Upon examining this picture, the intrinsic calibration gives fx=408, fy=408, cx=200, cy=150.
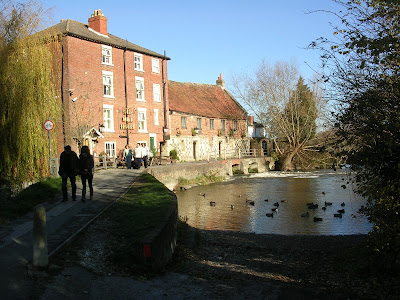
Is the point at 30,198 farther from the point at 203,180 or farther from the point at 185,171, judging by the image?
the point at 203,180

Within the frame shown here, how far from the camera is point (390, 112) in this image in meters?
7.43

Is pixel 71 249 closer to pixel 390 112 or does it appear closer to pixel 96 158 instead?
pixel 390 112

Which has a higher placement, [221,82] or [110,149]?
[221,82]

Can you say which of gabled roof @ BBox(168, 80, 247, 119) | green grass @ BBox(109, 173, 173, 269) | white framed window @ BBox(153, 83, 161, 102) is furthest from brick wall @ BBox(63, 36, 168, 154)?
green grass @ BBox(109, 173, 173, 269)

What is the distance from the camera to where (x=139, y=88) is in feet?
118

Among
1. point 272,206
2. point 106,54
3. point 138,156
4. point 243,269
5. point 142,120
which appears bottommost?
point 272,206

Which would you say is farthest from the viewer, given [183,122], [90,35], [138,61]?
[183,122]

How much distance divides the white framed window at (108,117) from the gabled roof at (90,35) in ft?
16.6

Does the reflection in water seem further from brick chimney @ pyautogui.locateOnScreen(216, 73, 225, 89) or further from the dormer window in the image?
brick chimney @ pyautogui.locateOnScreen(216, 73, 225, 89)

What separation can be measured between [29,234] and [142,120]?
27493mm

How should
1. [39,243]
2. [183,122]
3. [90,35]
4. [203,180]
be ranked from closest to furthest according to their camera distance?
[39,243] → [90,35] → [203,180] → [183,122]

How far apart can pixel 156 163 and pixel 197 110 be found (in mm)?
14278

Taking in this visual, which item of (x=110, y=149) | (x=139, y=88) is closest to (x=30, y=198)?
(x=110, y=149)

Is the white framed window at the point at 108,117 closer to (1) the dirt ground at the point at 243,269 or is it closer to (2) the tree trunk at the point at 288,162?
(1) the dirt ground at the point at 243,269
